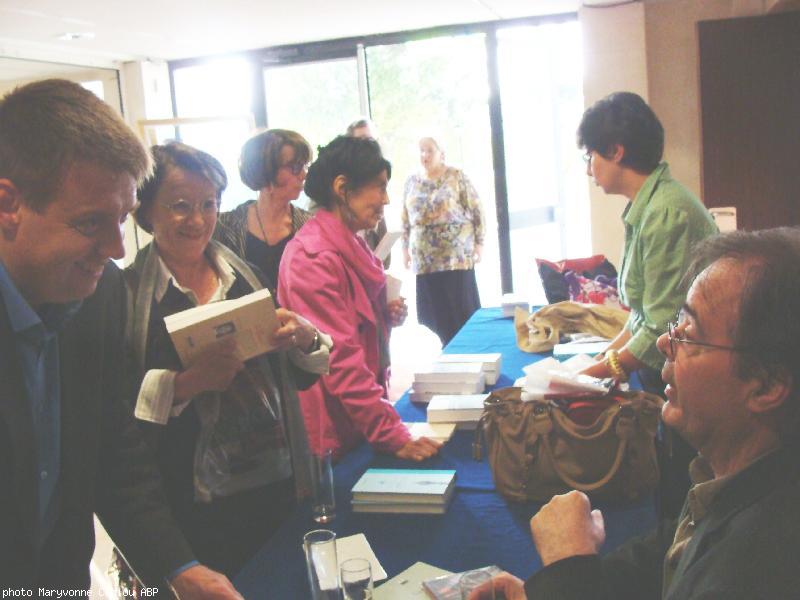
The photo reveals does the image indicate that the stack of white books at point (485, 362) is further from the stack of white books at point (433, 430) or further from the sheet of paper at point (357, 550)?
the sheet of paper at point (357, 550)

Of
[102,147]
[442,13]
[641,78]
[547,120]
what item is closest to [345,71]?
[442,13]

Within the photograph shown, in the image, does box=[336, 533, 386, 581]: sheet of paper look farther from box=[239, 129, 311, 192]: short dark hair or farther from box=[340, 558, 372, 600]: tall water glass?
box=[239, 129, 311, 192]: short dark hair

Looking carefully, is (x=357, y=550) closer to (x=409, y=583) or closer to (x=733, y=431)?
(x=409, y=583)

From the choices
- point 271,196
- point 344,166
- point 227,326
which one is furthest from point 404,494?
point 271,196

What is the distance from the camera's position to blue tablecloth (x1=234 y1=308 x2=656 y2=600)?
1.38m

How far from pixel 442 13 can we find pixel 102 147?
17.0 ft

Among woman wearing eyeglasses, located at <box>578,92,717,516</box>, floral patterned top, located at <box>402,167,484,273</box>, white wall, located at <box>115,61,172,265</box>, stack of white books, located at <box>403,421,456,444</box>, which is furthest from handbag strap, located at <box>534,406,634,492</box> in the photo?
white wall, located at <box>115,61,172,265</box>

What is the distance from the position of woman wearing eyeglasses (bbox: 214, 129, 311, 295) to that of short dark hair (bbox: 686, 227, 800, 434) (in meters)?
2.19

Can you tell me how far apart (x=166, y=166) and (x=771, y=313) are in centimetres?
129

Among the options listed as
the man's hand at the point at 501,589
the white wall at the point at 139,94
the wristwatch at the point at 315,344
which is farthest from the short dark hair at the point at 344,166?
the white wall at the point at 139,94

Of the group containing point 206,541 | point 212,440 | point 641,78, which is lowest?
point 206,541

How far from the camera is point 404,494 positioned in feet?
5.27

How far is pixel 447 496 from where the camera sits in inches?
64.1

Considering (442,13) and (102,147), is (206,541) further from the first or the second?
(442,13)
